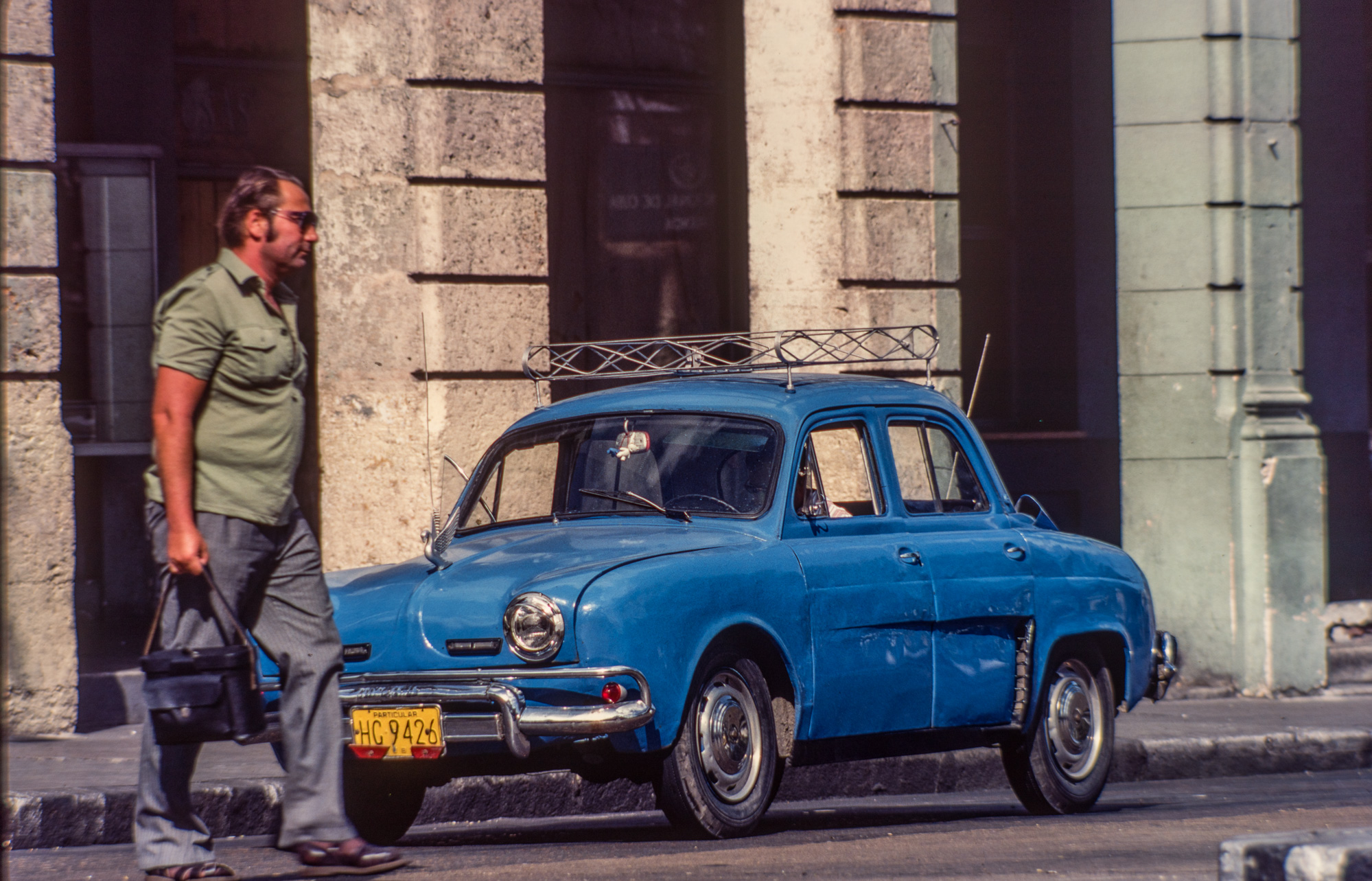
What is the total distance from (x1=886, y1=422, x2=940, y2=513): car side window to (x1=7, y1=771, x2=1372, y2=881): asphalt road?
1248mm

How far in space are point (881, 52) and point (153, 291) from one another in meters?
4.73

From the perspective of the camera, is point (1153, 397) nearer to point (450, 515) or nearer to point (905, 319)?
point (905, 319)

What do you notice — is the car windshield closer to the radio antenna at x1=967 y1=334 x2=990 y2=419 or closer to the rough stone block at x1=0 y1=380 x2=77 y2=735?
the radio antenna at x1=967 y1=334 x2=990 y2=419

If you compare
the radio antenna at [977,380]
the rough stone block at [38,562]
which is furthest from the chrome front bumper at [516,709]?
the rough stone block at [38,562]

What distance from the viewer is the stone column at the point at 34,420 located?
9.30 meters

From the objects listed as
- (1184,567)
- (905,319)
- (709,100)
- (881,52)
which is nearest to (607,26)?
(709,100)

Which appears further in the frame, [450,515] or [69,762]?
[69,762]

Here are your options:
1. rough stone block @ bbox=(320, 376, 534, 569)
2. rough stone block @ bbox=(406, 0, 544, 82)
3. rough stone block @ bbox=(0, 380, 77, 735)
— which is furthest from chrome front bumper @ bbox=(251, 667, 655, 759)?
rough stone block @ bbox=(406, 0, 544, 82)

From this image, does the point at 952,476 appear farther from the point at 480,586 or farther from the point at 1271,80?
the point at 1271,80

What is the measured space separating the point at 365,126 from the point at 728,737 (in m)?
5.48

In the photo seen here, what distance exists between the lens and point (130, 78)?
36.8 feet

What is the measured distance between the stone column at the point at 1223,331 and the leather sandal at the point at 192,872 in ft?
29.6

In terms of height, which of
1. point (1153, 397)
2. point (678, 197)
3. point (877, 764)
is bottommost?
point (877, 764)

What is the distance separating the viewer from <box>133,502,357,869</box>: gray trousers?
16.0ft
